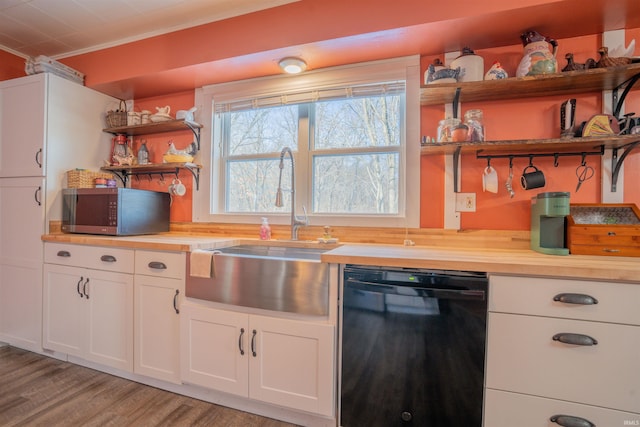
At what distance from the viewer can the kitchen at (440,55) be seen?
58.1 inches

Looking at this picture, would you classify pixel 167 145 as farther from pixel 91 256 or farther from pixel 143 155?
pixel 91 256

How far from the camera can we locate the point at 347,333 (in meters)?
1.34

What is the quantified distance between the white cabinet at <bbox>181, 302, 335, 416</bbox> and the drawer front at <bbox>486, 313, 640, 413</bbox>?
714mm

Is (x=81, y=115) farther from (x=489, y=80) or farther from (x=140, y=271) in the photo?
(x=489, y=80)

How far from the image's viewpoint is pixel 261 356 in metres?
1.46

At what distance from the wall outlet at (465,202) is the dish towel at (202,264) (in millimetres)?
1487

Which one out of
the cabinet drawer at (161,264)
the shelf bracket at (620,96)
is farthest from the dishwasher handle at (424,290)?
the shelf bracket at (620,96)

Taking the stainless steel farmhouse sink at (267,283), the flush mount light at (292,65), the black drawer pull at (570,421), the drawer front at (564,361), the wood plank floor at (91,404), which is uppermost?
the flush mount light at (292,65)

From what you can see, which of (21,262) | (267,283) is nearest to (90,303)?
(21,262)

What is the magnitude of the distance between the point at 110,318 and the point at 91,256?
0.43 meters

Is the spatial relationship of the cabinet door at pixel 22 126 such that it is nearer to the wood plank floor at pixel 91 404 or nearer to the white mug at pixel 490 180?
the wood plank floor at pixel 91 404

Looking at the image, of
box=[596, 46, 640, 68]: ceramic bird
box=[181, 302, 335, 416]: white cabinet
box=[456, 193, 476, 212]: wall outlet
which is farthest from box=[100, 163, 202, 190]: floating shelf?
box=[596, 46, 640, 68]: ceramic bird

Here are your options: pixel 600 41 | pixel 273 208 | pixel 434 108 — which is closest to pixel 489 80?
pixel 434 108

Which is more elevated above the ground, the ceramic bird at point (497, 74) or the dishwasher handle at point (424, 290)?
the ceramic bird at point (497, 74)
